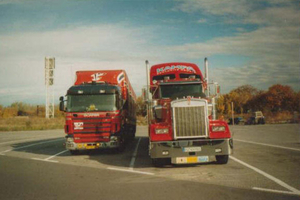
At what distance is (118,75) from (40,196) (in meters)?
9.07

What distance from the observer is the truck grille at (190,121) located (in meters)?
8.61

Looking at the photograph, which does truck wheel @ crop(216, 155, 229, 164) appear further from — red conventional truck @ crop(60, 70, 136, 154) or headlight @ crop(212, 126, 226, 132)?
red conventional truck @ crop(60, 70, 136, 154)

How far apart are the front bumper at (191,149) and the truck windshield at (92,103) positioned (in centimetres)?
462

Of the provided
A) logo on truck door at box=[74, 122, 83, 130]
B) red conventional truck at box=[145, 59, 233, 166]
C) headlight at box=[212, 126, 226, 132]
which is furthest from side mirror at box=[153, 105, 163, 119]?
logo on truck door at box=[74, 122, 83, 130]

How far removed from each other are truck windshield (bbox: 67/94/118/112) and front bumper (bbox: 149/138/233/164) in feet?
15.2

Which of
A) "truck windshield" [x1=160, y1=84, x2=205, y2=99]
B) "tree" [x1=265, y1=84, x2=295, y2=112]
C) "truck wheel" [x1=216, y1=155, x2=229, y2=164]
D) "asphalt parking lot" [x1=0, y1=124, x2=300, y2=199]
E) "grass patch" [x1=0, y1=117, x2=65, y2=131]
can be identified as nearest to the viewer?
"asphalt parking lot" [x1=0, y1=124, x2=300, y2=199]

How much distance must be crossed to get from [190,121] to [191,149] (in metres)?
0.84

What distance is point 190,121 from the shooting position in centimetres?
866

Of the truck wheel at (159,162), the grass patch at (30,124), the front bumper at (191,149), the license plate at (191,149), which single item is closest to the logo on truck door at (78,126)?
the truck wheel at (159,162)

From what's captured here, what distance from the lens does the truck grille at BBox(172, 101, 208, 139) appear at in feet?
28.2

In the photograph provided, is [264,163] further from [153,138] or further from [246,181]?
[153,138]

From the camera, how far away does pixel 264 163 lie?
9.45 m

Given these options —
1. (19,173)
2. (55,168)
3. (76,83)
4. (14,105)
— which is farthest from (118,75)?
(14,105)

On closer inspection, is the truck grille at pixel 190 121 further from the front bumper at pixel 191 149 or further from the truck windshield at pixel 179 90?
the truck windshield at pixel 179 90
